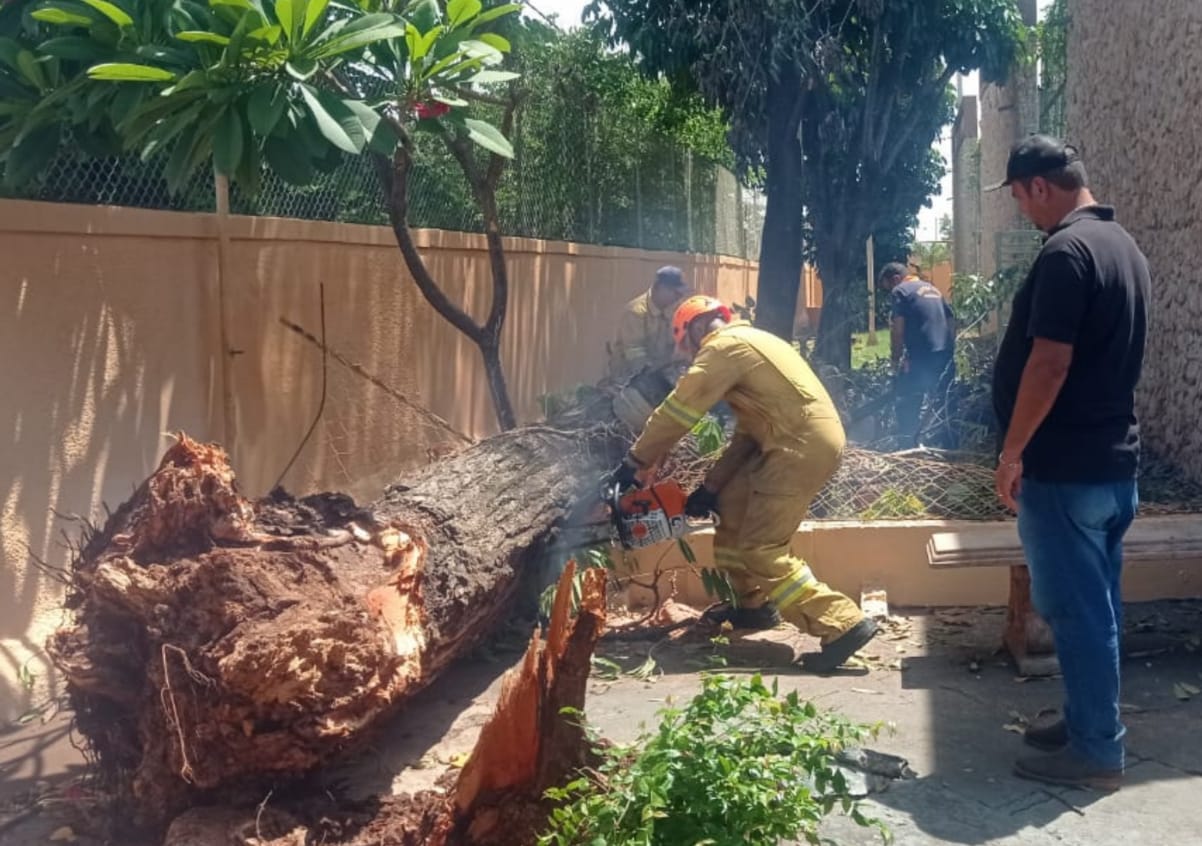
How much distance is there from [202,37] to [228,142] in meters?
0.36

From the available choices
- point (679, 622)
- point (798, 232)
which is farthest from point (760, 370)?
point (798, 232)

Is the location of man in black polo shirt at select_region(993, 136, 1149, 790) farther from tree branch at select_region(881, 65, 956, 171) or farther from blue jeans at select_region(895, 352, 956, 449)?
tree branch at select_region(881, 65, 956, 171)

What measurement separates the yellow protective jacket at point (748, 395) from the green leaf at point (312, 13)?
202cm

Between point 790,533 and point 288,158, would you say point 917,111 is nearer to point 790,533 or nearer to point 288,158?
point 790,533

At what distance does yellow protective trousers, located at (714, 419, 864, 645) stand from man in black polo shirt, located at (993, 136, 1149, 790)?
1.36 metres

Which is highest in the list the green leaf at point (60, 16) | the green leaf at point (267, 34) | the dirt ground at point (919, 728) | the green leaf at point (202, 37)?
the green leaf at point (60, 16)

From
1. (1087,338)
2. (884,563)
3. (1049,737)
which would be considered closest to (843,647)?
(884,563)

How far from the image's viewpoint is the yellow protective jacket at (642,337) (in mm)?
9258

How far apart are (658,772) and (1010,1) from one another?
10148 mm

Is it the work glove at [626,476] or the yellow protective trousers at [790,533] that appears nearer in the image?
the yellow protective trousers at [790,533]

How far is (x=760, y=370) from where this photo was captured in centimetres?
554

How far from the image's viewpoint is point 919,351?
9.96 metres

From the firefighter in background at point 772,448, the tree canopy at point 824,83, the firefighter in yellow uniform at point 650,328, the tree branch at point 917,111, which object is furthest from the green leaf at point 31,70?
the tree branch at point 917,111

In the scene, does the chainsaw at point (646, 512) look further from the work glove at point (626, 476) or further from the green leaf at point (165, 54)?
the green leaf at point (165, 54)
